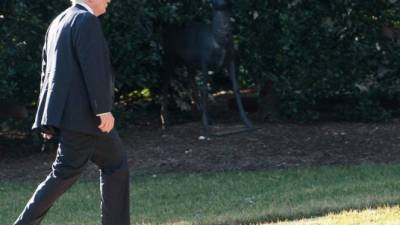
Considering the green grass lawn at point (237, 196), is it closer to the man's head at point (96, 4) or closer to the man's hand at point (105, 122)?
the man's hand at point (105, 122)

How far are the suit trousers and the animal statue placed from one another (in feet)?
14.7

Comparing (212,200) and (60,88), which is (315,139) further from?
(60,88)

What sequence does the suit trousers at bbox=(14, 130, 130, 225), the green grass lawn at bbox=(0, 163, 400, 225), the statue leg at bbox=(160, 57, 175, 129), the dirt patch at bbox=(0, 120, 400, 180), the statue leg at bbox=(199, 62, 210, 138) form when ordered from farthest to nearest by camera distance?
1. the statue leg at bbox=(160, 57, 175, 129)
2. the statue leg at bbox=(199, 62, 210, 138)
3. the dirt patch at bbox=(0, 120, 400, 180)
4. the green grass lawn at bbox=(0, 163, 400, 225)
5. the suit trousers at bbox=(14, 130, 130, 225)

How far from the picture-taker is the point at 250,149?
992 cm

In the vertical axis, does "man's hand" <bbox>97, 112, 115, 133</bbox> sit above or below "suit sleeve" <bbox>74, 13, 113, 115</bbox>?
below

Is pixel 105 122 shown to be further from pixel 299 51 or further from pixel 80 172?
pixel 299 51

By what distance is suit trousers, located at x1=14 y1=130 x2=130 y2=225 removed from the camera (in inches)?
220

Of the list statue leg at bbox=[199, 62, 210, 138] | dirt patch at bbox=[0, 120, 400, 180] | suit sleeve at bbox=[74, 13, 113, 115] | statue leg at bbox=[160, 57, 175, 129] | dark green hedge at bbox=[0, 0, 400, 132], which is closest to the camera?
suit sleeve at bbox=[74, 13, 113, 115]

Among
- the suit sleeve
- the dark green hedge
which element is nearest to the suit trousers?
the suit sleeve

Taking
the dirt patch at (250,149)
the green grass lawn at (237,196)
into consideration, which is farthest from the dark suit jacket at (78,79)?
the dirt patch at (250,149)

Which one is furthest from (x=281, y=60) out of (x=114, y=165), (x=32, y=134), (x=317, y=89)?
(x=114, y=165)

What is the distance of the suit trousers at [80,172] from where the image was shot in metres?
5.59

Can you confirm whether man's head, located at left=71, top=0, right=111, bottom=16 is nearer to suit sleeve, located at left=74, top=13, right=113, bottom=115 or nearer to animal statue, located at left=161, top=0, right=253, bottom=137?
suit sleeve, located at left=74, top=13, right=113, bottom=115

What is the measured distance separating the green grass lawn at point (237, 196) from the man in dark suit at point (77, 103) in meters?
1.35
